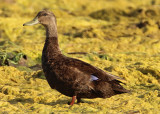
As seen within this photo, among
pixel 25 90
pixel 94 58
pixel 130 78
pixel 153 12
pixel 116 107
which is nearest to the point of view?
pixel 116 107

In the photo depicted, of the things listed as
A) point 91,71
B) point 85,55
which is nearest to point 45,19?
point 91,71

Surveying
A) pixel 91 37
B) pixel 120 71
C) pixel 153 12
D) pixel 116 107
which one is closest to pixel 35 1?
pixel 153 12

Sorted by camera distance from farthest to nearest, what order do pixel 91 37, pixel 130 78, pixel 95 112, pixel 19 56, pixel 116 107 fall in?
pixel 91 37 → pixel 19 56 → pixel 130 78 → pixel 116 107 → pixel 95 112

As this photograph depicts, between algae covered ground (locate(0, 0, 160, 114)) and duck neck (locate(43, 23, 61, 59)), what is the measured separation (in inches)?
27.6

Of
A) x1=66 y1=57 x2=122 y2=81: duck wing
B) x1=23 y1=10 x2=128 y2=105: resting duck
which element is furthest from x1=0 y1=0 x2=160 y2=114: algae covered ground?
x1=66 y1=57 x2=122 y2=81: duck wing

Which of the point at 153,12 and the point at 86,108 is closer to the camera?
the point at 86,108

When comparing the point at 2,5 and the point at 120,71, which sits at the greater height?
the point at 2,5

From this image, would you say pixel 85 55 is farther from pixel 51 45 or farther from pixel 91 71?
pixel 91 71

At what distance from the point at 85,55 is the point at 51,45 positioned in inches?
132

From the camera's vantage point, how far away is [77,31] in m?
12.4

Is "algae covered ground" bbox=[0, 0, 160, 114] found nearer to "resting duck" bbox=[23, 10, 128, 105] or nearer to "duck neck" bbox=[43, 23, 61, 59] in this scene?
"resting duck" bbox=[23, 10, 128, 105]

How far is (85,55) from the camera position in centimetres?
862

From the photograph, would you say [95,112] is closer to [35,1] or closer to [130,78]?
[130,78]

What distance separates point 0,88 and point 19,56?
5.58 ft
